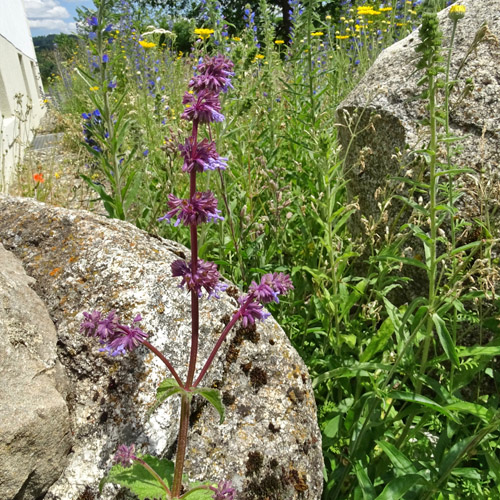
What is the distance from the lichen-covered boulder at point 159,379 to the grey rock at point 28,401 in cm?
8

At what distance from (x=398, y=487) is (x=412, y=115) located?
2.17 m

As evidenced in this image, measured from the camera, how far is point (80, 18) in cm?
319

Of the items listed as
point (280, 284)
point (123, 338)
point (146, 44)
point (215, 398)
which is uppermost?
point (146, 44)

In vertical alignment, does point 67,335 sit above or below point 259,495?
above

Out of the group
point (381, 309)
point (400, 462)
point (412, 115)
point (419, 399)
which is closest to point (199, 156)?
point (419, 399)

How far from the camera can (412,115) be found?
2881mm

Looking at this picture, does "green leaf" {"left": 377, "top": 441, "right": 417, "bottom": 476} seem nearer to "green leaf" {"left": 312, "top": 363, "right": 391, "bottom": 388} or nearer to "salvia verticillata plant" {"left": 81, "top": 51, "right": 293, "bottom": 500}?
"green leaf" {"left": 312, "top": 363, "right": 391, "bottom": 388}

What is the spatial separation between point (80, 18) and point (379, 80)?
7.18 feet

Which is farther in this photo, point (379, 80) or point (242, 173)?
point (242, 173)

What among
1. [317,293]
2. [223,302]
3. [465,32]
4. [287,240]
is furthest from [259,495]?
[465,32]

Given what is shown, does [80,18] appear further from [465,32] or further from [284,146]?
[465,32]

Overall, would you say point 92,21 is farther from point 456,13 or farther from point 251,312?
point 251,312

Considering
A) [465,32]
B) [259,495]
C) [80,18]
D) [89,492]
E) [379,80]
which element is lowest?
[259,495]

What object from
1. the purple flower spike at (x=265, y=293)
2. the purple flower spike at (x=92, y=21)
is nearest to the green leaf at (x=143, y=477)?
the purple flower spike at (x=265, y=293)
